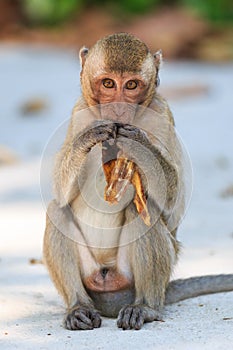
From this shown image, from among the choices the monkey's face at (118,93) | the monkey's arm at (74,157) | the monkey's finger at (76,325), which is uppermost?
the monkey's face at (118,93)

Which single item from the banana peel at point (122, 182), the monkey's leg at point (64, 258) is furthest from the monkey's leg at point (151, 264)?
the monkey's leg at point (64, 258)

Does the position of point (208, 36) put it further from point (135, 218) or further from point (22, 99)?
point (135, 218)

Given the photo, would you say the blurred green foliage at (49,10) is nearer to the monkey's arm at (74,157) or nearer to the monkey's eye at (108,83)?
the monkey's arm at (74,157)

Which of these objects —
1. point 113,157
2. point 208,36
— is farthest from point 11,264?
point 208,36

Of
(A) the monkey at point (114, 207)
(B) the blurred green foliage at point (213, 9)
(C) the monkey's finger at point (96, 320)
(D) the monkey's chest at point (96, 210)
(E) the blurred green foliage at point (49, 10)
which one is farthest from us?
(E) the blurred green foliage at point (49, 10)

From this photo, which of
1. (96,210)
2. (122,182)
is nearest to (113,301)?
(96,210)

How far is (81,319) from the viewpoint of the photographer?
232 inches

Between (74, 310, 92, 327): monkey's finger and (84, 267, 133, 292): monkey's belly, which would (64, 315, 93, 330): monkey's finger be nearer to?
(74, 310, 92, 327): monkey's finger

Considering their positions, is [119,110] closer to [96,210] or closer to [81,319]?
[96,210]

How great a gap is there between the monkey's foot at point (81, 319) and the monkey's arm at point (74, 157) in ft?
2.49

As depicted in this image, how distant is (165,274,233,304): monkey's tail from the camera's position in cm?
661

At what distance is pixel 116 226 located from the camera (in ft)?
20.5

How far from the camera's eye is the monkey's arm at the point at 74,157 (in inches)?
231

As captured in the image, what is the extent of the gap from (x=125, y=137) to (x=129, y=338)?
1298 millimetres
